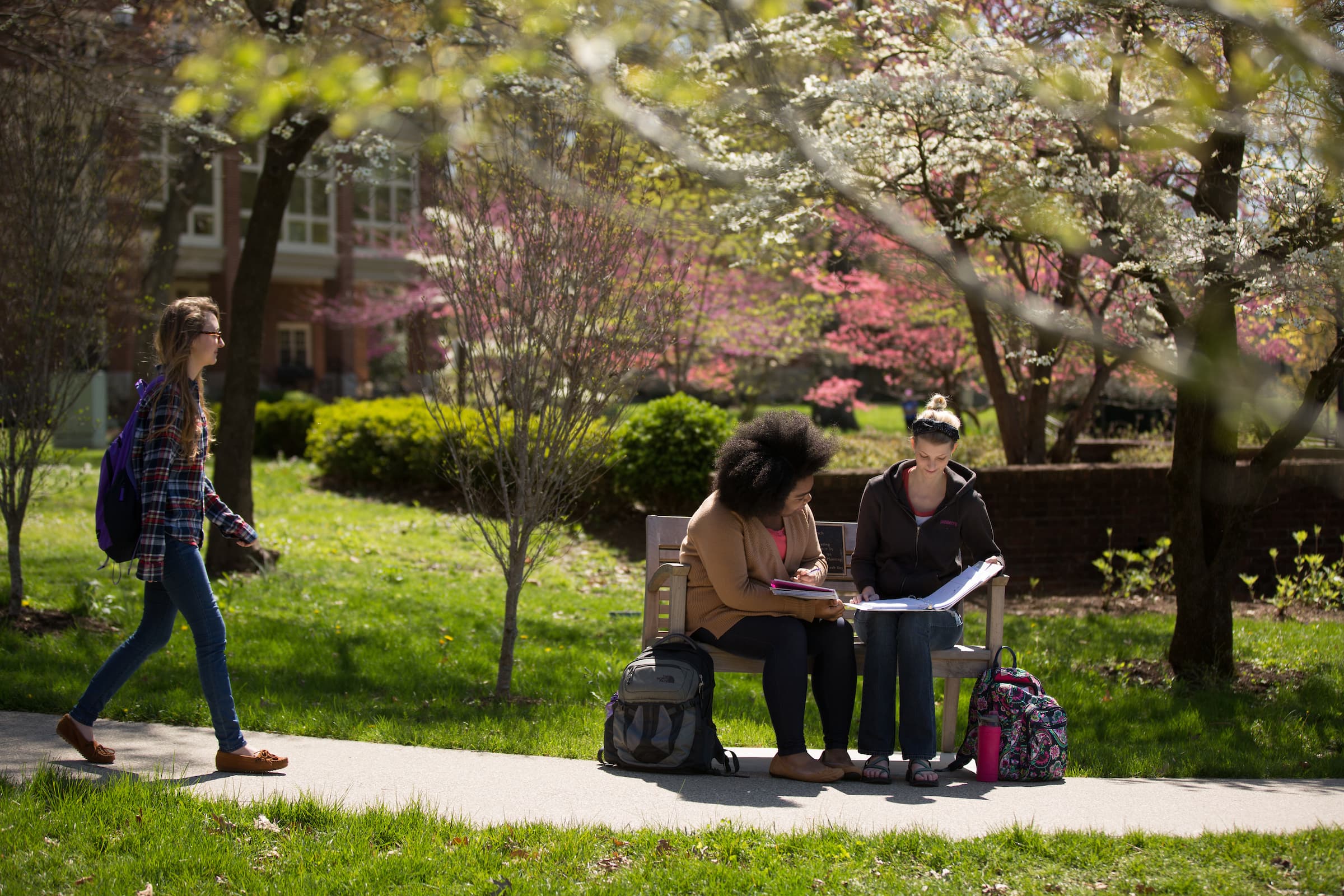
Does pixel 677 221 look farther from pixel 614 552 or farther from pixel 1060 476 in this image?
pixel 1060 476

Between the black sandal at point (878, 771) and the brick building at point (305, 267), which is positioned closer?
the black sandal at point (878, 771)

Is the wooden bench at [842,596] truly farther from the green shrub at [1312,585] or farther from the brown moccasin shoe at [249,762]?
the green shrub at [1312,585]

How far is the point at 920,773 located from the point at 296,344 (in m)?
35.8

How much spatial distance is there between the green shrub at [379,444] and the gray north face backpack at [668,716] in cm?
944

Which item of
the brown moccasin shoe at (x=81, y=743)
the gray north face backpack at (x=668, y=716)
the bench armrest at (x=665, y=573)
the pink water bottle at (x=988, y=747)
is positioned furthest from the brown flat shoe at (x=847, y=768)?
the brown moccasin shoe at (x=81, y=743)

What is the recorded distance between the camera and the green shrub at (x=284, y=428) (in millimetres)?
19266

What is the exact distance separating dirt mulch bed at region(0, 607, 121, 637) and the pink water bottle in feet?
17.3

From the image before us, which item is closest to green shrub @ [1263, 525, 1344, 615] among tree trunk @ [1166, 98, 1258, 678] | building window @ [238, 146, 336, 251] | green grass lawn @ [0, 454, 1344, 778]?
green grass lawn @ [0, 454, 1344, 778]

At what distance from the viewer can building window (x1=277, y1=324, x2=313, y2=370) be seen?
1469 inches

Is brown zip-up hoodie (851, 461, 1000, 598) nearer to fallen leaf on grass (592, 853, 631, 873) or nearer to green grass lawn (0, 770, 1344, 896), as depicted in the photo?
green grass lawn (0, 770, 1344, 896)

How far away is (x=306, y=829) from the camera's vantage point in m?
3.87

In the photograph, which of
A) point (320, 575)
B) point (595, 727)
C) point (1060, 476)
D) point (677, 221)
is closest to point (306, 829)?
point (595, 727)

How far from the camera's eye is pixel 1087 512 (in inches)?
395

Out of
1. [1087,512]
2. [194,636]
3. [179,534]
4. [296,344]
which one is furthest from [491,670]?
[296,344]
